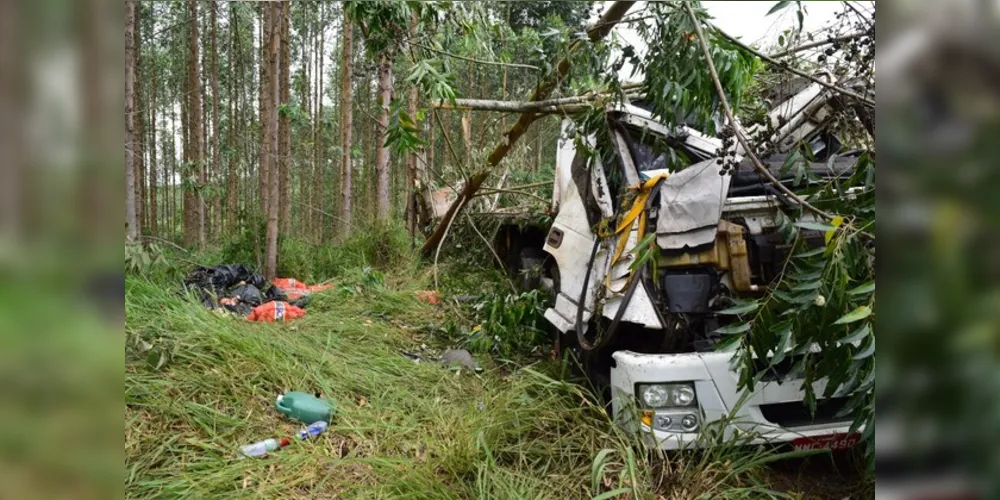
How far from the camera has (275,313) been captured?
4984 millimetres

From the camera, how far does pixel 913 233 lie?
14.1 inches

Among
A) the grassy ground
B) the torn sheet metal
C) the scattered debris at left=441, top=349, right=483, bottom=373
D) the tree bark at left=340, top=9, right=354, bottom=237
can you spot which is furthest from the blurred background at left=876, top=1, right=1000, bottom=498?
the tree bark at left=340, top=9, right=354, bottom=237

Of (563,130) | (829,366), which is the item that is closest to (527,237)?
(563,130)

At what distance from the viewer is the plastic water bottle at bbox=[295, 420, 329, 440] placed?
2938 mm

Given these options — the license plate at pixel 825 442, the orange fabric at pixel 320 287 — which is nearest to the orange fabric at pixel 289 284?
the orange fabric at pixel 320 287

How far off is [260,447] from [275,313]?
7.88ft

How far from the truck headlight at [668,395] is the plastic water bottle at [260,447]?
1835mm

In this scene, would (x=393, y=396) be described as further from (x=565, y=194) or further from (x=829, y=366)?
(x=829, y=366)

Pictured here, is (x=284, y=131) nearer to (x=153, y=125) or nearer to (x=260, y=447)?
(x=153, y=125)

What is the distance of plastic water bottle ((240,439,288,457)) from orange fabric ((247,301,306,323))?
2058 mm

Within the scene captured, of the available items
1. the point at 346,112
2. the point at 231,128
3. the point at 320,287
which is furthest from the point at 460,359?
A: the point at 231,128

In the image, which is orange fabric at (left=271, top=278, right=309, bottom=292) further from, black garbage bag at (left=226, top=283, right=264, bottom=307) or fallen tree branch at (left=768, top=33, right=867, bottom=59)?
fallen tree branch at (left=768, top=33, right=867, bottom=59)

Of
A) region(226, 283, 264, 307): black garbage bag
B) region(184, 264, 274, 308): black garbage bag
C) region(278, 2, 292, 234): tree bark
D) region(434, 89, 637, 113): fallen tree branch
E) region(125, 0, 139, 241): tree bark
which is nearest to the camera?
region(125, 0, 139, 241): tree bark

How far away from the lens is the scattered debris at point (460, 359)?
4.05 metres
